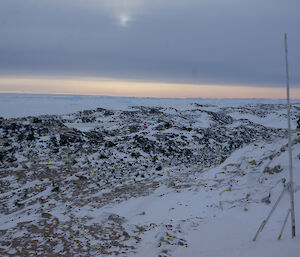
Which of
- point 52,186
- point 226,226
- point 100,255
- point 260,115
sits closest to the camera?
point 100,255

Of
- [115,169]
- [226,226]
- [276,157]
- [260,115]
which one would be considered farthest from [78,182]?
[260,115]

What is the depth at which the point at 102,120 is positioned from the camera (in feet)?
118

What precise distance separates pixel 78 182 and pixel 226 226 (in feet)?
29.1

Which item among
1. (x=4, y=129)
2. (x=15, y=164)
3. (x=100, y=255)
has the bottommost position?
(x=100, y=255)

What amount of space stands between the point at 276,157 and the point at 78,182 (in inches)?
414

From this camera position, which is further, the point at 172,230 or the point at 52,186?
the point at 52,186

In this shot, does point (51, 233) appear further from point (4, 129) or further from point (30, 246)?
point (4, 129)

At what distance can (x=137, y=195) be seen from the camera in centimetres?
1269

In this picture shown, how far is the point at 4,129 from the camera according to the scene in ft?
69.2

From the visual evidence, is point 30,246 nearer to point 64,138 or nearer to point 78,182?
point 78,182

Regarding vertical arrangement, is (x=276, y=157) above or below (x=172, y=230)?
above

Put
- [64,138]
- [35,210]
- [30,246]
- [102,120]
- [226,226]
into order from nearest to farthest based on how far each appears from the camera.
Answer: [30,246]
[226,226]
[35,210]
[64,138]
[102,120]

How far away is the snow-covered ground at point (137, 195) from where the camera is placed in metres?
7.77

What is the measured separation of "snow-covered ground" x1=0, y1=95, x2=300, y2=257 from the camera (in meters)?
7.77
